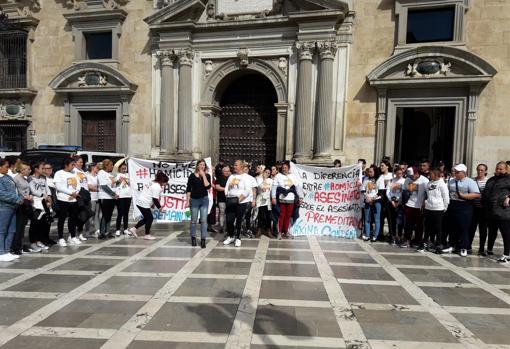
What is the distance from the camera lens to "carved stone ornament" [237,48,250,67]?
48.2 feet

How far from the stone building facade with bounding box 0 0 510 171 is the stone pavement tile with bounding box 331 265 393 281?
7638mm

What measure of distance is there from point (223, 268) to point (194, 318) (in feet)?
6.43

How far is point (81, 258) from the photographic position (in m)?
6.75

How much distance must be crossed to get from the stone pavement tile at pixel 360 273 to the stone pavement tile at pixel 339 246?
4.31ft

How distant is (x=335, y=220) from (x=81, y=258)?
17.9 feet

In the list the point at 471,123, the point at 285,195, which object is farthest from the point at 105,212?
the point at 471,123

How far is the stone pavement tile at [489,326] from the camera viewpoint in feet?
12.8

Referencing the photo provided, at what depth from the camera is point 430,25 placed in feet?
44.1

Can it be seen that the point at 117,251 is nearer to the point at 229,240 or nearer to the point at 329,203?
the point at 229,240

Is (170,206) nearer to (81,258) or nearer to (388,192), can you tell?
(81,258)

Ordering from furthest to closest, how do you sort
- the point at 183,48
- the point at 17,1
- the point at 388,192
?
the point at 17,1
the point at 183,48
the point at 388,192

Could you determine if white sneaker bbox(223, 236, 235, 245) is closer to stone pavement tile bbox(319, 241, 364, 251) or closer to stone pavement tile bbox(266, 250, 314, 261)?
stone pavement tile bbox(266, 250, 314, 261)

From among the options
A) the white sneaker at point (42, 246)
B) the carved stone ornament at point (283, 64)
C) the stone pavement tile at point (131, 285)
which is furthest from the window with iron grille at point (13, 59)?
the stone pavement tile at point (131, 285)

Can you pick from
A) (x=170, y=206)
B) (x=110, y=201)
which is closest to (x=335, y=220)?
(x=170, y=206)
